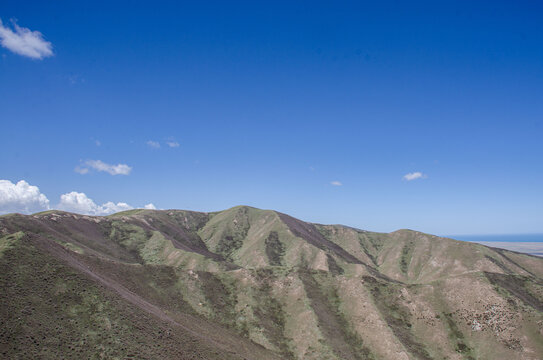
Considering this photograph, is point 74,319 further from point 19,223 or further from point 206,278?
point 19,223

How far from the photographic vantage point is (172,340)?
5038 cm

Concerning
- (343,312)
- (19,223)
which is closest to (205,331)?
(343,312)

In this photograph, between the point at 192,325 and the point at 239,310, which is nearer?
the point at 192,325

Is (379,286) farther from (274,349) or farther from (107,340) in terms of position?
(107,340)

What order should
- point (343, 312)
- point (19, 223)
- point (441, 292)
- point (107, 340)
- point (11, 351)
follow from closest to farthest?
point (11, 351) → point (107, 340) → point (343, 312) → point (441, 292) → point (19, 223)

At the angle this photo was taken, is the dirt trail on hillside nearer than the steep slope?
No

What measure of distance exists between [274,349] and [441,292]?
56582 millimetres

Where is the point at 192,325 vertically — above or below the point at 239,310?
above

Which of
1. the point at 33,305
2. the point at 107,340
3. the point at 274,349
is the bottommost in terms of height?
the point at 274,349

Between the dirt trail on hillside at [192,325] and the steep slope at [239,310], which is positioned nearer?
the steep slope at [239,310]

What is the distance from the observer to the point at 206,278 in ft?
305

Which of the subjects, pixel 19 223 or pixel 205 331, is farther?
pixel 19 223

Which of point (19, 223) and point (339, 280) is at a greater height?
point (19, 223)

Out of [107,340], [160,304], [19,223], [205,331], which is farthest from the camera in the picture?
[19,223]
